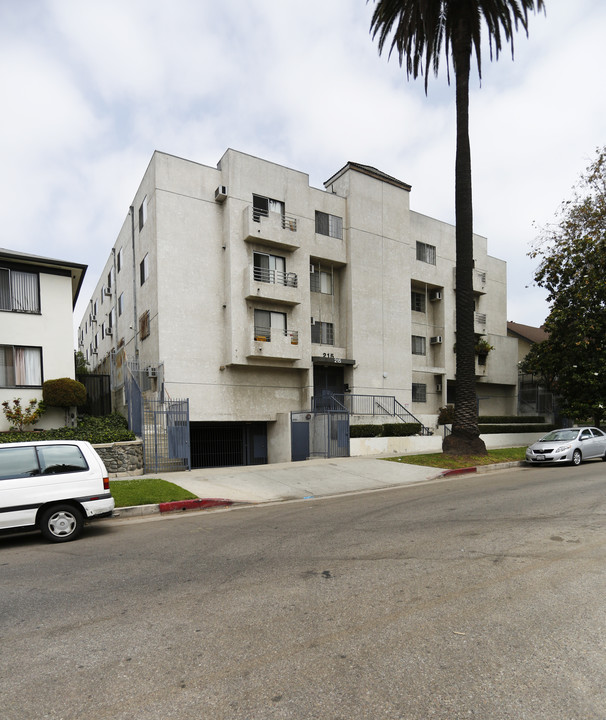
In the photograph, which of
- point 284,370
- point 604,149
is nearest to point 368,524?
point 284,370

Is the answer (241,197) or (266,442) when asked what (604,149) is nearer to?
(241,197)

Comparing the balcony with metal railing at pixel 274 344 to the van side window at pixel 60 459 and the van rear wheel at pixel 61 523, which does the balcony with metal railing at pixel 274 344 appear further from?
the van rear wheel at pixel 61 523

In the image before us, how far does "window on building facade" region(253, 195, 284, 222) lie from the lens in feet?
81.3

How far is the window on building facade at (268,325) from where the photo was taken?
24344 millimetres

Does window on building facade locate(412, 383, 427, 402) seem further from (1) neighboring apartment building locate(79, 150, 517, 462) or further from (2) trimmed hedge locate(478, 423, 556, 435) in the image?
(2) trimmed hedge locate(478, 423, 556, 435)

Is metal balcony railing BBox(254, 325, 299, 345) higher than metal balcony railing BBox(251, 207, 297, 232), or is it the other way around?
metal balcony railing BBox(251, 207, 297, 232)

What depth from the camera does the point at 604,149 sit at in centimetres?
2580

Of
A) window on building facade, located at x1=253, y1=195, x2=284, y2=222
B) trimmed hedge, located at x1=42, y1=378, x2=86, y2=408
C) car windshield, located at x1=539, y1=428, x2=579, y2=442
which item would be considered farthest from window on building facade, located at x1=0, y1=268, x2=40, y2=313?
car windshield, located at x1=539, y1=428, x2=579, y2=442

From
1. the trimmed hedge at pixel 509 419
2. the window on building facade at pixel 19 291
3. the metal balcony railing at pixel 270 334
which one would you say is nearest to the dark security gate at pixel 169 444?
the window on building facade at pixel 19 291

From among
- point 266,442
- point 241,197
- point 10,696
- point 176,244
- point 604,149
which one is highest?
point 604,149

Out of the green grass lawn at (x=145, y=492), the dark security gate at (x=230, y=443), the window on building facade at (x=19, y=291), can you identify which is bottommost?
the dark security gate at (x=230, y=443)

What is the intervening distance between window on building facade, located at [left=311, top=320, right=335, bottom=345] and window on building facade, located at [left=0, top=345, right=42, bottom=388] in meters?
13.3

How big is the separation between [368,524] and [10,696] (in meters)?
6.12

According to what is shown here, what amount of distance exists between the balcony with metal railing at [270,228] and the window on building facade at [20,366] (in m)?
10.6
